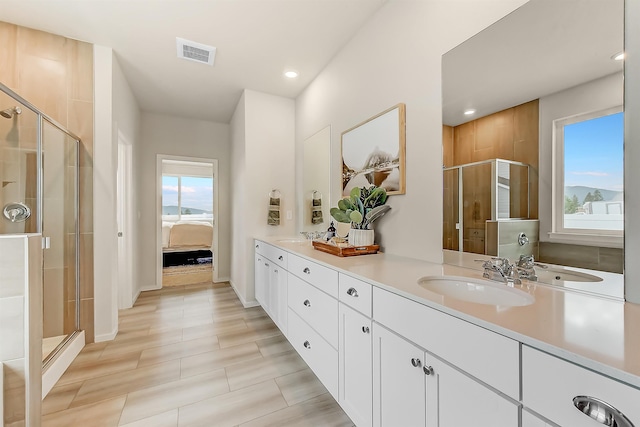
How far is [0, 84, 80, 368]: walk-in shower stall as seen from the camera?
1900 mm

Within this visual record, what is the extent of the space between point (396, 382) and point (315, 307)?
0.74m

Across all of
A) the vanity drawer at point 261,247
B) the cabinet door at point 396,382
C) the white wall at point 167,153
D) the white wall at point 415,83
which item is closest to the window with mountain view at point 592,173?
the white wall at point 415,83

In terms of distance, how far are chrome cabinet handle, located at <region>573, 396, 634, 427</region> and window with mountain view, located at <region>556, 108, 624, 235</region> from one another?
706 mm

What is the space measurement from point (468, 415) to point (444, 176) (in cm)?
113

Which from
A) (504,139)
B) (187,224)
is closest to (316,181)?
(504,139)

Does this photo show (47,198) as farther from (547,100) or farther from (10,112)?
(547,100)

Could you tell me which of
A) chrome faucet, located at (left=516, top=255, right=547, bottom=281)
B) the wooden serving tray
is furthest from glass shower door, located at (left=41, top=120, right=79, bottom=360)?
chrome faucet, located at (left=516, top=255, right=547, bottom=281)

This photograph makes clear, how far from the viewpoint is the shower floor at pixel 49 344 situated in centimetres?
191

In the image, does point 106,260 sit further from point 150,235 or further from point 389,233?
point 389,233

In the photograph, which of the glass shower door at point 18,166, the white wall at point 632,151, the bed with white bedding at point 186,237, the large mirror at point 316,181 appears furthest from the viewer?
the bed with white bedding at point 186,237

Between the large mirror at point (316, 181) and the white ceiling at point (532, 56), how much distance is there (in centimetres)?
143

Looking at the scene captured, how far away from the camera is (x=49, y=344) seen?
200cm

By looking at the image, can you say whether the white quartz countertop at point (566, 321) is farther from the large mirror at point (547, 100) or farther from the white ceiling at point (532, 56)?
the white ceiling at point (532, 56)

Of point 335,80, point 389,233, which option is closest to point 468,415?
point 389,233
